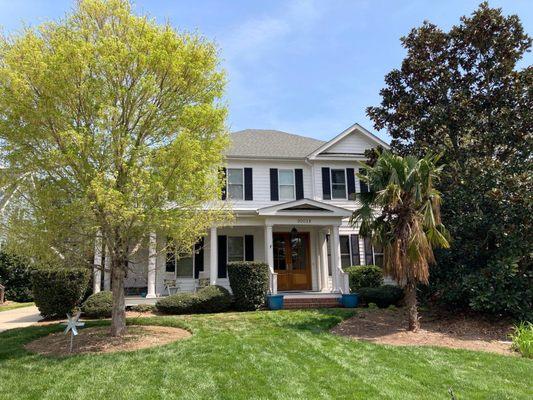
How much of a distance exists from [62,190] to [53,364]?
10.4 feet

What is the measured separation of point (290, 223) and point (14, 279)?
49.0 ft

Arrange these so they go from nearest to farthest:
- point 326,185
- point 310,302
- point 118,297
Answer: point 118,297 → point 310,302 → point 326,185

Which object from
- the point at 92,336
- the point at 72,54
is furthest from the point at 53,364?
the point at 72,54

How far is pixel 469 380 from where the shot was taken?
6207 millimetres

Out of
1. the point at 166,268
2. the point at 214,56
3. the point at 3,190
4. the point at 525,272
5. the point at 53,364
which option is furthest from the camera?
the point at 166,268

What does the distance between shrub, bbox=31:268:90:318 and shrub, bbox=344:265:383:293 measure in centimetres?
998

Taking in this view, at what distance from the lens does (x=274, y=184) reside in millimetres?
18281


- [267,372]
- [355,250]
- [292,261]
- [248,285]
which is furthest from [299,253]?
[267,372]

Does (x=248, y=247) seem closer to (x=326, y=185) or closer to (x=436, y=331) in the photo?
(x=326, y=185)

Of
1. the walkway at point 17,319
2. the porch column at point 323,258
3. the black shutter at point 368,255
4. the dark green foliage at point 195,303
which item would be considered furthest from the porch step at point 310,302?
the walkway at point 17,319

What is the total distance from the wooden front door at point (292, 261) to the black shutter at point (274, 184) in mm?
1655

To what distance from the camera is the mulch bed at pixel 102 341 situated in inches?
318

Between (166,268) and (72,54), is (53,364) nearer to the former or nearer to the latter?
(72,54)

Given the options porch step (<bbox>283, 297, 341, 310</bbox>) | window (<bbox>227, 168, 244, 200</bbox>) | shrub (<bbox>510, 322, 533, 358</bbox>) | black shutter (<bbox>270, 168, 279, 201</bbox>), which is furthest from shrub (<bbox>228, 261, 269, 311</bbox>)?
shrub (<bbox>510, 322, 533, 358</bbox>)
